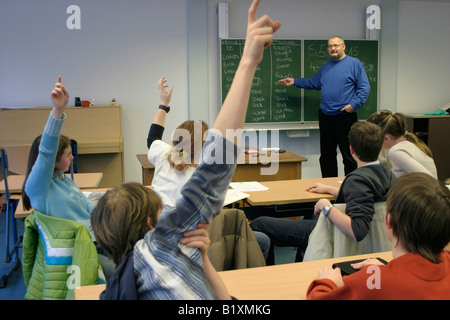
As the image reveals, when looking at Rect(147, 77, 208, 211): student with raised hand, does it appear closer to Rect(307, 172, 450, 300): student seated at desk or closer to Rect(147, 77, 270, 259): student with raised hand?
Rect(147, 77, 270, 259): student with raised hand

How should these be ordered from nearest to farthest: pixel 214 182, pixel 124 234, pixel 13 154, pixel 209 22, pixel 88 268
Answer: pixel 214 182
pixel 124 234
pixel 88 268
pixel 13 154
pixel 209 22

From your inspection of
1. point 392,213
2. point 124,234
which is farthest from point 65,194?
point 392,213

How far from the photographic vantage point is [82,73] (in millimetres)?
5340

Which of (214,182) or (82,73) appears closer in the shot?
(214,182)

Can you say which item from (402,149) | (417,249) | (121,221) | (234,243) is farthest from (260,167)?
(121,221)

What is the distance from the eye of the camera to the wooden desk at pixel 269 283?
137 centimetres

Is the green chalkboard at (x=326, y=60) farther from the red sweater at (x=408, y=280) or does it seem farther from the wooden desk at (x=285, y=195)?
the red sweater at (x=408, y=280)

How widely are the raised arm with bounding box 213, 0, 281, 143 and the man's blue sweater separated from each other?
4.42m

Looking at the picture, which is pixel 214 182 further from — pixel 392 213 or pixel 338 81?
pixel 338 81

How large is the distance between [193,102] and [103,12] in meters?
1.57

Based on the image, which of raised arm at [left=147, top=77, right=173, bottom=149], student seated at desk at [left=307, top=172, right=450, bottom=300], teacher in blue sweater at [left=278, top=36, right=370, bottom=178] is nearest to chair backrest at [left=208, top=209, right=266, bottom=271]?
student seated at desk at [left=307, top=172, right=450, bottom=300]

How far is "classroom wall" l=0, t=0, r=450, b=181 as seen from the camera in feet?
17.1

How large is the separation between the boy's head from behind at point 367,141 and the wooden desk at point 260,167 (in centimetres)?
168

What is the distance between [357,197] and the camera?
79.3 inches
